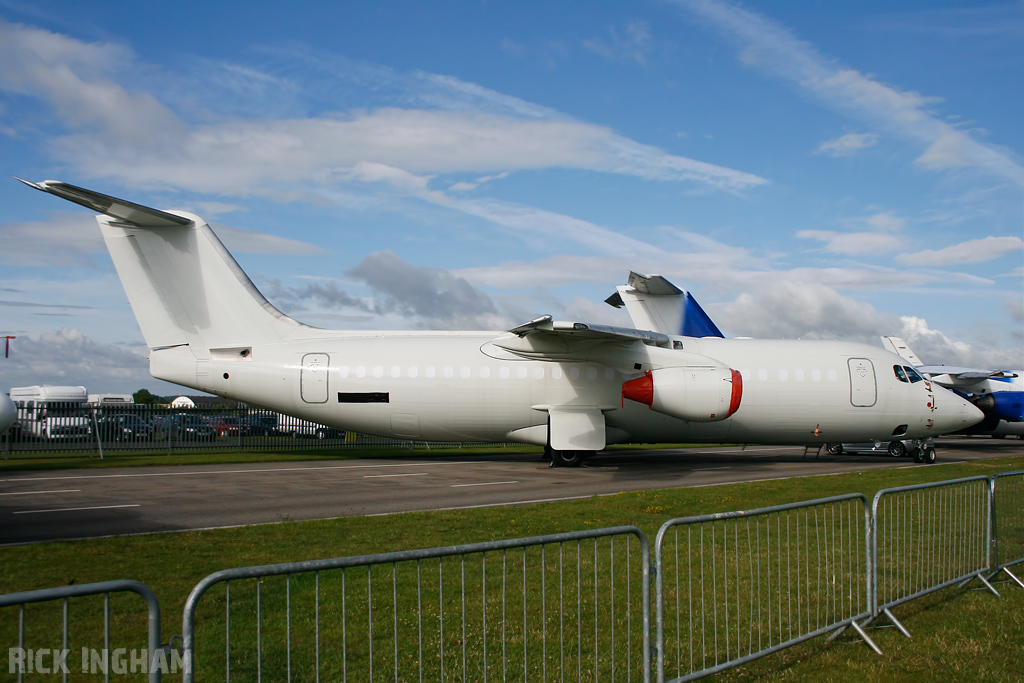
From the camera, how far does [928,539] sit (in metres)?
7.58

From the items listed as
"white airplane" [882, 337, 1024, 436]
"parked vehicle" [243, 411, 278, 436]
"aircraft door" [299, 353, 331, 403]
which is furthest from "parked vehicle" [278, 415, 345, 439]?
"white airplane" [882, 337, 1024, 436]

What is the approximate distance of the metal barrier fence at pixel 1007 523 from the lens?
8.31m

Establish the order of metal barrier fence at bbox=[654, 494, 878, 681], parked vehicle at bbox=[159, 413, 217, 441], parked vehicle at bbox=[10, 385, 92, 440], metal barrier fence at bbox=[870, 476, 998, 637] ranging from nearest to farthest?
1. metal barrier fence at bbox=[654, 494, 878, 681]
2. metal barrier fence at bbox=[870, 476, 998, 637]
3. parked vehicle at bbox=[10, 385, 92, 440]
4. parked vehicle at bbox=[159, 413, 217, 441]

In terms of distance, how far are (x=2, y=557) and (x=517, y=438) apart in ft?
49.8

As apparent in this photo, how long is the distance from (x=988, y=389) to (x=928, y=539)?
37.4 meters

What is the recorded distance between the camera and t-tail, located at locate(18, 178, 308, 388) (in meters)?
21.3

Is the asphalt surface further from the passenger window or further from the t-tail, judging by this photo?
the t-tail

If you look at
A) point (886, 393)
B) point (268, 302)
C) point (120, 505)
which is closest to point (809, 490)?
point (886, 393)

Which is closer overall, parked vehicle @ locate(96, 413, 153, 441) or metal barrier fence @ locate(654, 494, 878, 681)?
metal barrier fence @ locate(654, 494, 878, 681)

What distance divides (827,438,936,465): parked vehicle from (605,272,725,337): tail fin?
718 cm

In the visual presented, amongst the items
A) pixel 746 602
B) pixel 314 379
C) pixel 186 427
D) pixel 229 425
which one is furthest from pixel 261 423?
pixel 746 602

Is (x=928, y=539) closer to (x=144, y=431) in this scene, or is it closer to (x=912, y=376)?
(x=912, y=376)

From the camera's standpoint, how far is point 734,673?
5648 millimetres

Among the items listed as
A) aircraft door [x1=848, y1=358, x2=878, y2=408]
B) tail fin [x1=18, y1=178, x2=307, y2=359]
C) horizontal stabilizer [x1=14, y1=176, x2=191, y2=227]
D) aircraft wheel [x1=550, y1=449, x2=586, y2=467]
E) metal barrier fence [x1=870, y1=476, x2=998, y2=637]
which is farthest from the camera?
aircraft door [x1=848, y1=358, x2=878, y2=408]
